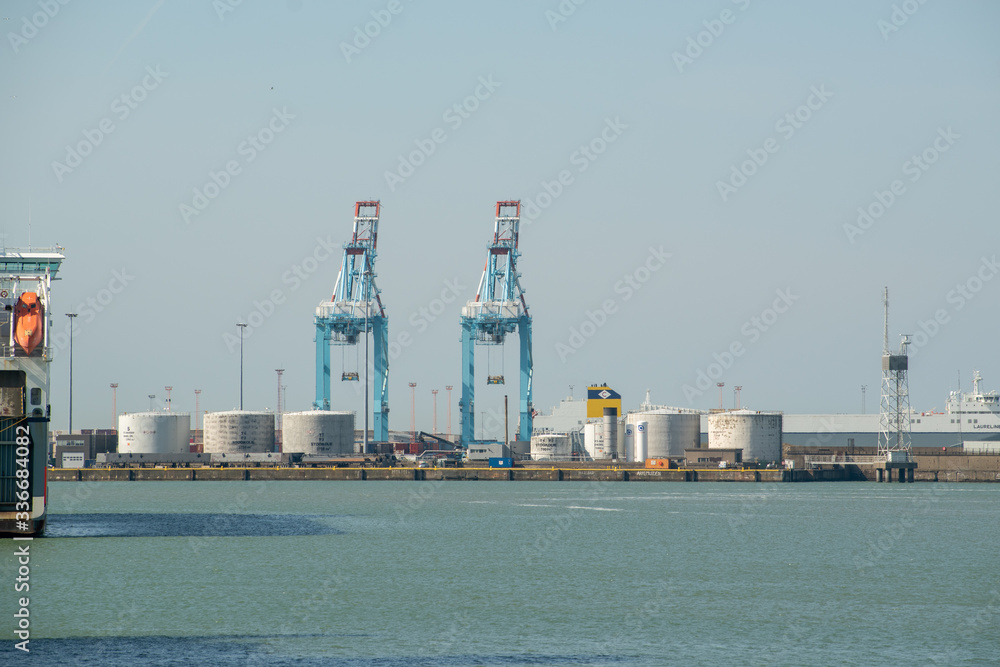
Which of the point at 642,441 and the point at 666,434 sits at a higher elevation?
the point at 666,434

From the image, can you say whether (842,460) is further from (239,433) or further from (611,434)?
(239,433)

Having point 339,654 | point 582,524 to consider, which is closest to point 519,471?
point 582,524

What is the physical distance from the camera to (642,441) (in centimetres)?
10706

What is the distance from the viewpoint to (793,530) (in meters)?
50.9

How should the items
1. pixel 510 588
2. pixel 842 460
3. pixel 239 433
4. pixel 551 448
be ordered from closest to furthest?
pixel 510 588 < pixel 842 460 < pixel 239 433 < pixel 551 448

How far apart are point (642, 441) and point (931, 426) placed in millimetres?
51386

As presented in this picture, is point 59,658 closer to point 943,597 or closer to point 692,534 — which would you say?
point 943,597

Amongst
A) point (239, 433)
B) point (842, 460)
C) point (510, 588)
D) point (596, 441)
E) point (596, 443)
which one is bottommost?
point (510, 588)

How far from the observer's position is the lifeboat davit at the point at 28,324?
39.3m

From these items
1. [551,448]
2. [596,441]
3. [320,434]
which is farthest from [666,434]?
[320,434]

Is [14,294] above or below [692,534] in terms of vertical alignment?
above

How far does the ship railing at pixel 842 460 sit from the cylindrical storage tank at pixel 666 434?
424 inches

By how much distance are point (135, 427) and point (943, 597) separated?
8835cm

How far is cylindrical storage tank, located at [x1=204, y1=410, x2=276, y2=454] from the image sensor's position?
108m
